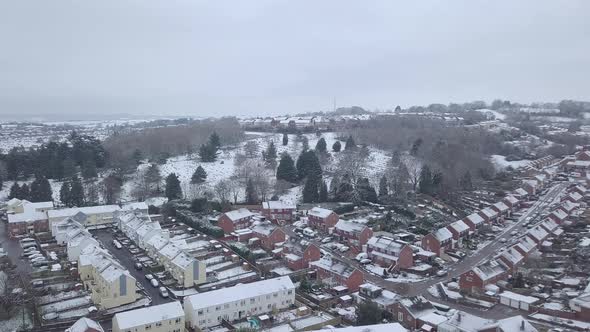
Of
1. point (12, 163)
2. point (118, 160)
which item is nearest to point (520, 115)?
point (118, 160)

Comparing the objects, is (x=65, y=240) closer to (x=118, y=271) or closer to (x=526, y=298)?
(x=118, y=271)

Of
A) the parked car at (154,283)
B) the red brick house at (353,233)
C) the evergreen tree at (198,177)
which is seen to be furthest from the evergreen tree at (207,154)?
the parked car at (154,283)

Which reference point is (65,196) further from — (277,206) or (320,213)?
(320,213)

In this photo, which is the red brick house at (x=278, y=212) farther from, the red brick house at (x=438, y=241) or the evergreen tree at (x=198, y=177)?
the red brick house at (x=438, y=241)

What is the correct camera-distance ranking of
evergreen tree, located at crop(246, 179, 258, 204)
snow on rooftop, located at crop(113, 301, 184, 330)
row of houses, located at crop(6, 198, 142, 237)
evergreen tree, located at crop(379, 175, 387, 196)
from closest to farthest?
snow on rooftop, located at crop(113, 301, 184, 330)
row of houses, located at crop(6, 198, 142, 237)
evergreen tree, located at crop(246, 179, 258, 204)
evergreen tree, located at crop(379, 175, 387, 196)

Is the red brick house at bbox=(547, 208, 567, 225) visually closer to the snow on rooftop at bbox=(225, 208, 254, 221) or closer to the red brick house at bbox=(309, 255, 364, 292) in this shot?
the red brick house at bbox=(309, 255, 364, 292)

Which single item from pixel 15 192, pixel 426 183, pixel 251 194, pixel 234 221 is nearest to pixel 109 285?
pixel 234 221

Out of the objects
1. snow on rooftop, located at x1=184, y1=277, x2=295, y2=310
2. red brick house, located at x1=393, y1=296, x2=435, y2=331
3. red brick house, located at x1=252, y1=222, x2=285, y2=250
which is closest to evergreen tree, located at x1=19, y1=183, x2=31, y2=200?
red brick house, located at x1=252, y1=222, x2=285, y2=250
